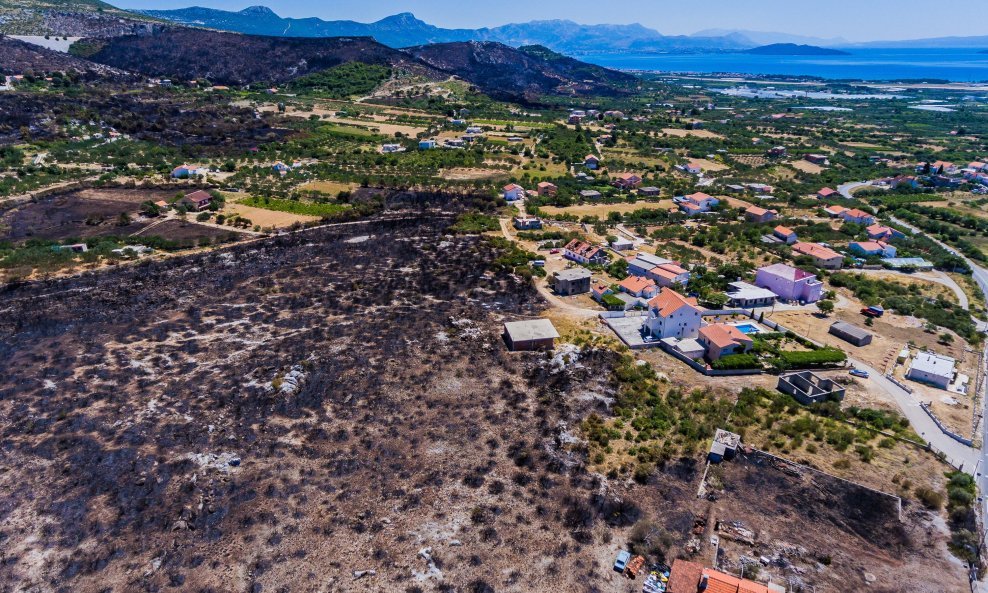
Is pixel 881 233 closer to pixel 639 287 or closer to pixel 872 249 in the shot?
pixel 872 249

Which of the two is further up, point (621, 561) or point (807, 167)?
point (807, 167)

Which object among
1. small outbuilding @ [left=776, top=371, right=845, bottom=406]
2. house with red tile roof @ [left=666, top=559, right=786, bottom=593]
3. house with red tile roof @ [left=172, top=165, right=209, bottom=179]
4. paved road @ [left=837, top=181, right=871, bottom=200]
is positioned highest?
paved road @ [left=837, top=181, right=871, bottom=200]

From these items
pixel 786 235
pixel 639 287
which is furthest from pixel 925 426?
pixel 786 235

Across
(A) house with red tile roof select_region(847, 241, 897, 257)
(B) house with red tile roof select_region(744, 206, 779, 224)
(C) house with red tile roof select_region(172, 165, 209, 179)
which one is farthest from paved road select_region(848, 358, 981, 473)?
(C) house with red tile roof select_region(172, 165, 209, 179)

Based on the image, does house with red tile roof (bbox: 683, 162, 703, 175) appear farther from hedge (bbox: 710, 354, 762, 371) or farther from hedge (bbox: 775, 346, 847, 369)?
hedge (bbox: 710, 354, 762, 371)

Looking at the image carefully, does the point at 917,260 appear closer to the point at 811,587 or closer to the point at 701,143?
the point at 811,587

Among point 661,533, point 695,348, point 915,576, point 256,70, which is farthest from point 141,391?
point 256,70
